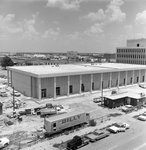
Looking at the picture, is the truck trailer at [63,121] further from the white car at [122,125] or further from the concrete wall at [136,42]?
the concrete wall at [136,42]

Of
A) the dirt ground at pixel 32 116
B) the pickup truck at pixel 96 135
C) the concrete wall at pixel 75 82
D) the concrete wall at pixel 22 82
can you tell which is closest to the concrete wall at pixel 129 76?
the dirt ground at pixel 32 116

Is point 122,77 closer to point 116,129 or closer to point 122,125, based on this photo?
point 122,125

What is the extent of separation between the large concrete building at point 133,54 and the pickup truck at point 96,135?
271 feet

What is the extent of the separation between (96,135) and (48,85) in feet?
81.6

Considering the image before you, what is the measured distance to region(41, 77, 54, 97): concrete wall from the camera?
47.3m

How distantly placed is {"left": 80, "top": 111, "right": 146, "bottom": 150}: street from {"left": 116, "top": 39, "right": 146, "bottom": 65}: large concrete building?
255ft

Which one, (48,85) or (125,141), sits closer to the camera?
(125,141)

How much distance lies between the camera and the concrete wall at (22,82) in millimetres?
50500

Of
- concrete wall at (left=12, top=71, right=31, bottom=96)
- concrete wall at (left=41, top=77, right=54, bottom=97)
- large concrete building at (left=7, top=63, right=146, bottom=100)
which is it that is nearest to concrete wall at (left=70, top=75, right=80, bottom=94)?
large concrete building at (left=7, top=63, right=146, bottom=100)

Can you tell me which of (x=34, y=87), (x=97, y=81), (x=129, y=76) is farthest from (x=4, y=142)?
(x=129, y=76)

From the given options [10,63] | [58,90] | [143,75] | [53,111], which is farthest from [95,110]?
[10,63]

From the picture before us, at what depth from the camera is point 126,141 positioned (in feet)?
82.7

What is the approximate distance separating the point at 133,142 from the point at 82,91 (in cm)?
3124

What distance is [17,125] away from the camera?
3062 cm
